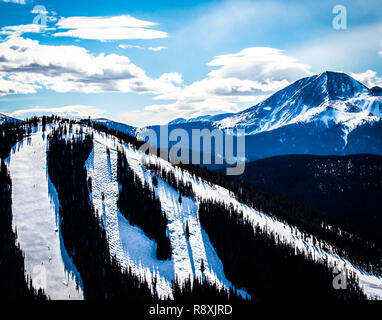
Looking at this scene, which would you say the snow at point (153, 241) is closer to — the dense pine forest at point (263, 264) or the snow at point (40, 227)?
the dense pine forest at point (263, 264)

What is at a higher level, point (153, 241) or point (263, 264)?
point (153, 241)

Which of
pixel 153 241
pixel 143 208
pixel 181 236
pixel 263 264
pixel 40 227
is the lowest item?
pixel 263 264

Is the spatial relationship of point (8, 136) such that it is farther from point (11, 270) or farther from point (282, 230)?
point (282, 230)

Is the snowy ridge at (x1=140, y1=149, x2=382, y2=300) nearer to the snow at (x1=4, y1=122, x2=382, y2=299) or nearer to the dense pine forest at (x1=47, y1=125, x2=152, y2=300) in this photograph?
the snow at (x1=4, y1=122, x2=382, y2=299)

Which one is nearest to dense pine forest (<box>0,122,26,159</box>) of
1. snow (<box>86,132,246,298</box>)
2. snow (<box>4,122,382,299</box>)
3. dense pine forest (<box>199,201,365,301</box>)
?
snow (<box>4,122,382,299</box>)

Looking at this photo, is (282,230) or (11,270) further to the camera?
(282,230)

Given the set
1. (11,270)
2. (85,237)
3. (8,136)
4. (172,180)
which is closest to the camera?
(11,270)

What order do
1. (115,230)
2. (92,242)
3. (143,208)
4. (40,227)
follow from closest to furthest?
(40,227) → (92,242) → (115,230) → (143,208)

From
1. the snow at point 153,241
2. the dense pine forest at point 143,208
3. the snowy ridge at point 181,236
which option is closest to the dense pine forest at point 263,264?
the snowy ridge at point 181,236

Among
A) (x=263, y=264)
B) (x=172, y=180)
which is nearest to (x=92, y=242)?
(x=172, y=180)
